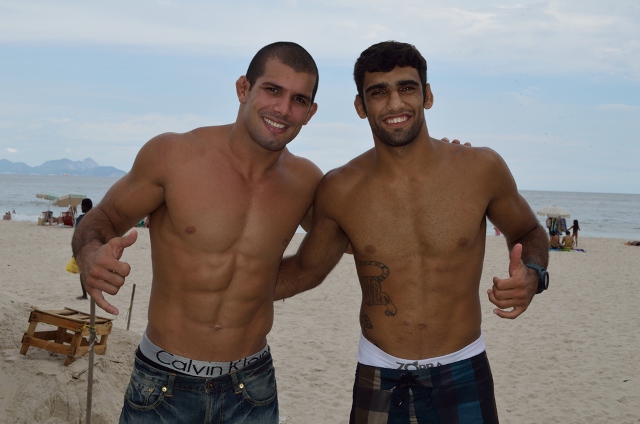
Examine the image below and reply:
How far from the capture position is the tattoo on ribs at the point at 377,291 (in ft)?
10.5

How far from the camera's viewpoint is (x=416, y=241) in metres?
3.24

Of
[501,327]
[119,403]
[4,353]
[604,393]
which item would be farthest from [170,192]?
[501,327]

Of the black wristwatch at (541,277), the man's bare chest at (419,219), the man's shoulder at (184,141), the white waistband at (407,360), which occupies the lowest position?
the white waistband at (407,360)

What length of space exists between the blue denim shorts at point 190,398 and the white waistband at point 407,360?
1.99 feet

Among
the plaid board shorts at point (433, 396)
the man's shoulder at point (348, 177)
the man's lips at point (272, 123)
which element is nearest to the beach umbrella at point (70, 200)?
the man's shoulder at point (348, 177)

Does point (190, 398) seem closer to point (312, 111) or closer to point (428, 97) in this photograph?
point (312, 111)

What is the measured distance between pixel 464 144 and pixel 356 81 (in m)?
0.77

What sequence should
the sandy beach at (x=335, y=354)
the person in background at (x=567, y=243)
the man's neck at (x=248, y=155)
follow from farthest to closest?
1. the person in background at (x=567, y=243)
2. the sandy beach at (x=335, y=354)
3. the man's neck at (x=248, y=155)

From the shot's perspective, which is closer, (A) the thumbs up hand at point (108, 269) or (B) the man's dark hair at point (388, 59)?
(A) the thumbs up hand at point (108, 269)

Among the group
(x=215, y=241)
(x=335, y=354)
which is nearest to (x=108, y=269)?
(x=215, y=241)

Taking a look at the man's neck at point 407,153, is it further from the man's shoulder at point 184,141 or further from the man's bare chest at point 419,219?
the man's shoulder at point 184,141

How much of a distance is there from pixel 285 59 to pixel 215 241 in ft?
3.53

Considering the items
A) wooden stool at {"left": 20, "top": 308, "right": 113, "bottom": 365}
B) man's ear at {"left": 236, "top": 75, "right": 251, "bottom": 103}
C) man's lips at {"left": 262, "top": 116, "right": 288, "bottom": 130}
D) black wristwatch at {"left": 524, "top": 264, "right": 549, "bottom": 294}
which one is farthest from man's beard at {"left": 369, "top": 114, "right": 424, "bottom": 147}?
wooden stool at {"left": 20, "top": 308, "right": 113, "bottom": 365}

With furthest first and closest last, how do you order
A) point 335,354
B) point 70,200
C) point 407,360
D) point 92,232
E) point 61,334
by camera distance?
point 70,200 < point 335,354 < point 61,334 < point 407,360 < point 92,232
